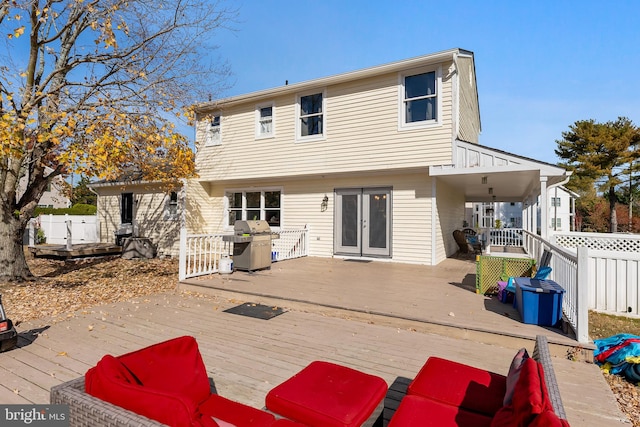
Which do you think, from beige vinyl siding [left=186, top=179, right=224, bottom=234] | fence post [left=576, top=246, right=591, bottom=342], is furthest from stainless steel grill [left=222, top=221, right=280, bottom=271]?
fence post [left=576, top=246, right=591, bottom=342]

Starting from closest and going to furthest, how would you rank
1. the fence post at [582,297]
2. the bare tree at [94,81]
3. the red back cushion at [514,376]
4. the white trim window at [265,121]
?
the red back cushion at [514,376] → the fence post at [582,297] → the bare tree at [94,81] → the white trim window at [265,121]

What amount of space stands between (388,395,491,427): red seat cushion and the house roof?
337 inches

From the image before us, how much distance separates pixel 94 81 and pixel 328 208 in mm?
7091

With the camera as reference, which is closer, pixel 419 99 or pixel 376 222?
pixel 419 99

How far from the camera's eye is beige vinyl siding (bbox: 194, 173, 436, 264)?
9.80 metres

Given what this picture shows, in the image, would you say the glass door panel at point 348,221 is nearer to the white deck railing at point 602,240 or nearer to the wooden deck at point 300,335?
the wooden deck at point 300,335

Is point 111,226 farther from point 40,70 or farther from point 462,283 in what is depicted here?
point 462,283

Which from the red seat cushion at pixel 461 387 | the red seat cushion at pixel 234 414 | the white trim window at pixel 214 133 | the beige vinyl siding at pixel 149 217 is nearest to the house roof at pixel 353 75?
the white trim window at pixel 214 133

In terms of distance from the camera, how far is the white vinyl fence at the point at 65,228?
1541 cm

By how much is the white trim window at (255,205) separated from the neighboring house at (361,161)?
1.6 inches

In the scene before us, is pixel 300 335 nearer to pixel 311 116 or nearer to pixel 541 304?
pixel 541 304

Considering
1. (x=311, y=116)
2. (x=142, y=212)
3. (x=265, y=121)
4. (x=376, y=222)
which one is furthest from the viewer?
(x=142, y=212)

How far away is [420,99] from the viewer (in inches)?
362

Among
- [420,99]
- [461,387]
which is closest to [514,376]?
[461,387]
